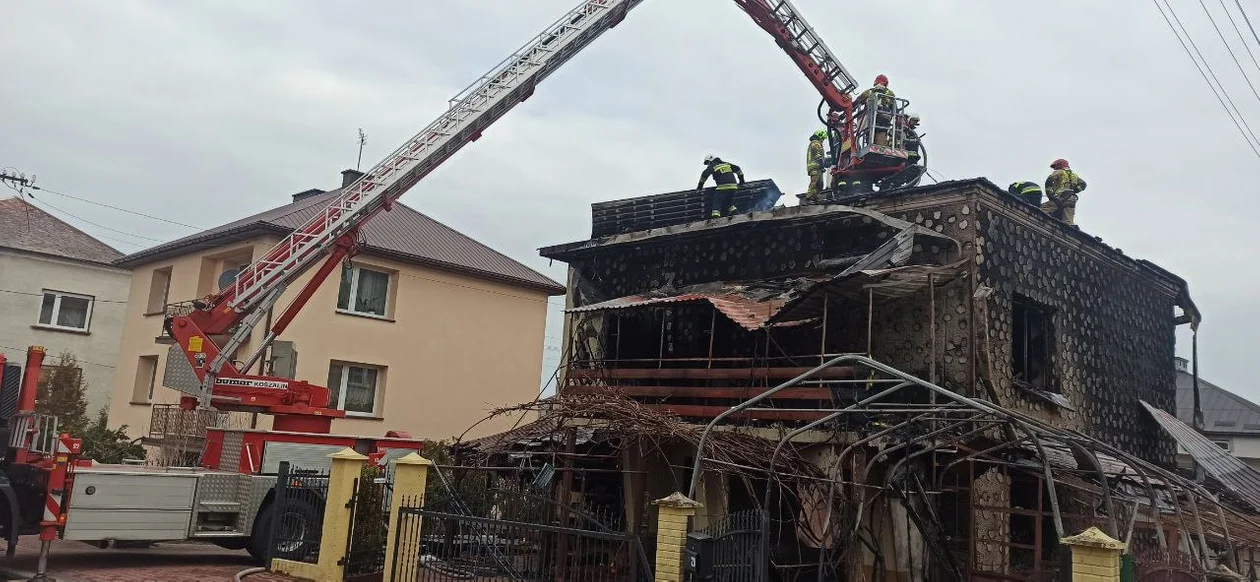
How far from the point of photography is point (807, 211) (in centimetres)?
1492

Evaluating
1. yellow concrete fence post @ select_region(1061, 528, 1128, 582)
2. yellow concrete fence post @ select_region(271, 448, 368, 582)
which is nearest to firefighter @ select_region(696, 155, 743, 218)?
yellow concrete fence post @ select_region(271, 448, 368, 582)

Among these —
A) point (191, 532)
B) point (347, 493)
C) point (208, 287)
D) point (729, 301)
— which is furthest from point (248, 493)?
point (208, 287)

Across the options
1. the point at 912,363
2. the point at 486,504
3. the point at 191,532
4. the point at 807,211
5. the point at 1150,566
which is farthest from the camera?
the point at 807,211

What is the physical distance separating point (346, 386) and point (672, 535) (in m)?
16.0

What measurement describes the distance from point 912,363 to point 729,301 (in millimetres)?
2797

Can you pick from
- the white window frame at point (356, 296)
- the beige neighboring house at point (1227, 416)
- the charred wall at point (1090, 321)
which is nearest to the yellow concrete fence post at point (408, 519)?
the charred wall at point (1090, 321)

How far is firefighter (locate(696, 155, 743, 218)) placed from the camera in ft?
55.0

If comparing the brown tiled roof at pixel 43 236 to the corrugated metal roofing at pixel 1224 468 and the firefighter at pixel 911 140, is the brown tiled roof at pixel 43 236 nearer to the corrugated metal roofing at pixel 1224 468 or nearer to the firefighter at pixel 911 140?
the firefighter at pixel 911 140

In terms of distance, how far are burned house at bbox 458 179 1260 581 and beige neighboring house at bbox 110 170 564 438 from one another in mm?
7765

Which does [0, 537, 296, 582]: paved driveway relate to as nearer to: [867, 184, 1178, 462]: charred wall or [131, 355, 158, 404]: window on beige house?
[867, 184, 1178, 462]: charred wall

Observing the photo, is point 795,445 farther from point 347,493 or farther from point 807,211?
point 347,493

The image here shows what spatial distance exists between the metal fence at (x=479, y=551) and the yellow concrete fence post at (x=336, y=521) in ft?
3.21

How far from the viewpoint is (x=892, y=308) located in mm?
14094

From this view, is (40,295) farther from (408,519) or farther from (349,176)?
(408,519)
